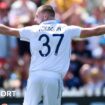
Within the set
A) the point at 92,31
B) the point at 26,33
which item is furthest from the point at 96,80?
the point at 26,33

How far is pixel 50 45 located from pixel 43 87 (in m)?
0.53

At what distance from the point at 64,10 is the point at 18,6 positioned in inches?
41.5

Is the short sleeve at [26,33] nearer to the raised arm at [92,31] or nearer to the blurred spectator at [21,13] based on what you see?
the raised arm at [92,31]

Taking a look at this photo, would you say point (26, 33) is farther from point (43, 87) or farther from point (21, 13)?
point (21, 13)

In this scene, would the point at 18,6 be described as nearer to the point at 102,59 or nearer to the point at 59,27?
the point at 102,59

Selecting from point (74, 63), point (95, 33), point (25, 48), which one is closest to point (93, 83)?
point (74, 63)

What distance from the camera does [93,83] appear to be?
12430 millimetres

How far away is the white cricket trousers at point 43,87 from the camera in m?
7.18

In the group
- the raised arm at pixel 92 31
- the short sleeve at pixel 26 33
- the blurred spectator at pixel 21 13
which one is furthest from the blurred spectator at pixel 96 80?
the short sleeve at pixel 26 33

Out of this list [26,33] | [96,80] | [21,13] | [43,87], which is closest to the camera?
[43,87]

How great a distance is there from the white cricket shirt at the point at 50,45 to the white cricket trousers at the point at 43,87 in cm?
8

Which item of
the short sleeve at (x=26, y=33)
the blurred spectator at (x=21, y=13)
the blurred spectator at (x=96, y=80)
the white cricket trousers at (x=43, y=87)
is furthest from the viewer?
the blurred spectator at (x=21, y=13)

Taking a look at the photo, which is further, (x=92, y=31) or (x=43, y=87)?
(x=92, y=31)

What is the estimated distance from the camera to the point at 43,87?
7.21 meters
